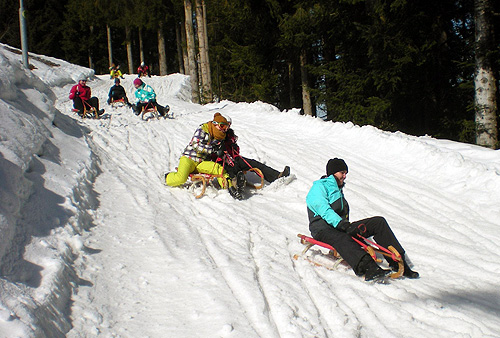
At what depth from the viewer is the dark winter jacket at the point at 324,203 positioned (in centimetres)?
369

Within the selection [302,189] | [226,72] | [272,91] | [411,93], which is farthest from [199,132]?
[226,72]

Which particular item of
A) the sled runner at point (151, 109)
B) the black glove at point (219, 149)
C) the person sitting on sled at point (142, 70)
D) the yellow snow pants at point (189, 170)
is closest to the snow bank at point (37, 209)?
the yellow snow pants at point (189, 170)

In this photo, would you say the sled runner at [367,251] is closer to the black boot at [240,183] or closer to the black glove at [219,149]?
the black boot at [240,183]

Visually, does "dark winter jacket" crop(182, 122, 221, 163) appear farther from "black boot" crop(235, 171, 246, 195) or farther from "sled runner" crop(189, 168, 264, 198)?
"black boot" crop(235, 171, 246, 195)

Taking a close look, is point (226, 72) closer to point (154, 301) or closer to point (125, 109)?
point (125, 109)

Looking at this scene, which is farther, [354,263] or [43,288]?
[354,263]

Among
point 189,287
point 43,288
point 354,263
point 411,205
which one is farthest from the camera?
point 411,205

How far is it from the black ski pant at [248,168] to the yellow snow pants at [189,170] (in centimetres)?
15

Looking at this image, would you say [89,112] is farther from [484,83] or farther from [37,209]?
[484,83]

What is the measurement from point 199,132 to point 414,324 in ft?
13.0

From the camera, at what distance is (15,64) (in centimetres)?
623

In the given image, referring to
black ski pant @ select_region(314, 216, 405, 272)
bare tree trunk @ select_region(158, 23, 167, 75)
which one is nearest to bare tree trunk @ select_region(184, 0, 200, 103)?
bare tree trunk @ select_region(158, 23, 167, 75)

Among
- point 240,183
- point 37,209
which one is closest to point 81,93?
point 240,183

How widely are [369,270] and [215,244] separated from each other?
56.4 inches
